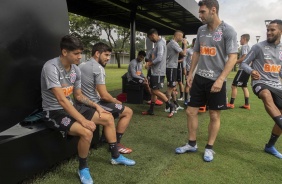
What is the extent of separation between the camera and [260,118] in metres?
6.05

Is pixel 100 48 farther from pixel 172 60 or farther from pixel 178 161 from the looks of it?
pixel 172 60

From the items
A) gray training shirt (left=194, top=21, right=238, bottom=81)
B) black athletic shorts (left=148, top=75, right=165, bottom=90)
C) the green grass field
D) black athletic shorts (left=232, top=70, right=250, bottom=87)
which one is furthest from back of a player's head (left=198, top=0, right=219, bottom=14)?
black athletic shorts (left=232, top=70, right=250, bottom=87)

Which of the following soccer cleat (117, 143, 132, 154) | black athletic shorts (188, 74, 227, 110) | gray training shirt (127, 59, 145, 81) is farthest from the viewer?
gray training shirt (127, 59, 145, 81)

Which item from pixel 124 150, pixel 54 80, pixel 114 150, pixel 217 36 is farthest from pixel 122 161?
pixel 217 36

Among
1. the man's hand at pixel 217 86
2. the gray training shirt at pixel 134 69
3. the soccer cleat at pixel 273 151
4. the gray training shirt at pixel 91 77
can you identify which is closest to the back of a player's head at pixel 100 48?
the gray training shirt at pixel 91 77

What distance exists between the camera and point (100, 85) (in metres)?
3.44

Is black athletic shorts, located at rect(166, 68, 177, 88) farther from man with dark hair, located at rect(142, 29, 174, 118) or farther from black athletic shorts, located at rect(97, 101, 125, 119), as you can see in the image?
black athletic shorts, located at rect(97, 101, 125, 119)

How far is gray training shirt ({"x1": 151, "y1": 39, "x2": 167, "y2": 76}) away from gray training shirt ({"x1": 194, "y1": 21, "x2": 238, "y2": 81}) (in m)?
2.24

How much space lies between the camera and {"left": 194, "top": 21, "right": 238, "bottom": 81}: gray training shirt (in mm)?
3256

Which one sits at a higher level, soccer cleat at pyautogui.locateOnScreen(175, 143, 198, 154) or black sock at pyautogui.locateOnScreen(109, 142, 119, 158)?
black sock at pyautogui.locateOnScreen(109, 142, 119, 158)

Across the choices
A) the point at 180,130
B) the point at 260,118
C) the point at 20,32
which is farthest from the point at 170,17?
the point at 20,32

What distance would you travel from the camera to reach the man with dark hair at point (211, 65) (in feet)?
10.6

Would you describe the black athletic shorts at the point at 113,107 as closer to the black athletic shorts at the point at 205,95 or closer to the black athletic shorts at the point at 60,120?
the black athletic shorts at the point at 60,120

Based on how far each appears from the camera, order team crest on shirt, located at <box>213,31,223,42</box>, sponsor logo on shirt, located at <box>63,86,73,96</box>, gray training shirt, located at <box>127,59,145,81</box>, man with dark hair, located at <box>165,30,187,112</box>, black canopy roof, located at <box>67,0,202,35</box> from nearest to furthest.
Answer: sponsor logo on shirt, located at <box>63,86,73,96</box>
team crest on shirt, located at <box>213,31,223,42</box>
man with dark hair, located at <box>165,30,187,112</box>
gray training shirt, located at <box>127,59,145,81</box>
black canopy roof, located at <box>67,0,202,35</box>
